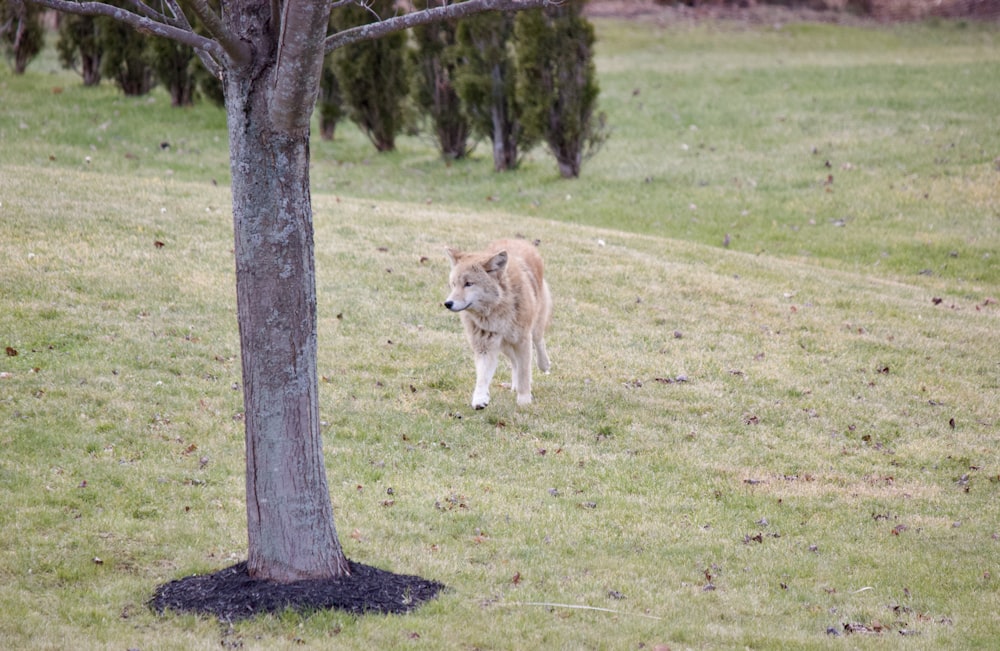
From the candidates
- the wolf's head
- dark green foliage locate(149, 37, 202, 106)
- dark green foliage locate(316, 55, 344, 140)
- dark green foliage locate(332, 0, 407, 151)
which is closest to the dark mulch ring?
the wolf's head

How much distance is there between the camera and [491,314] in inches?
360

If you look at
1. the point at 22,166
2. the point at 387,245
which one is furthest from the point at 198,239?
the point at 22,166

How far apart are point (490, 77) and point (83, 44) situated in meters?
10.6

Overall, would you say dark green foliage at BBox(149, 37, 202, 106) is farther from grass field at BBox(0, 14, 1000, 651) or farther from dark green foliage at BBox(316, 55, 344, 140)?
grass field at BBox(0, 14, 1000, 651)

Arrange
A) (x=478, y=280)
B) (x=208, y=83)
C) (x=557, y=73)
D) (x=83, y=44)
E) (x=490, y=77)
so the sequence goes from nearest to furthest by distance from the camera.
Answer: (x=478, y=280)
(x=557, y=73)
(x=490, y=77)
(x=208, y=83)
(x=83, y=44)

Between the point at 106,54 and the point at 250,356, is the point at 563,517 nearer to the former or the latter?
the point at 250,356

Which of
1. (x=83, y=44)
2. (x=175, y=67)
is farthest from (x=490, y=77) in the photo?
(x=83, y=44)

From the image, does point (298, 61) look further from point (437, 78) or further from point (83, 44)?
point (83, 44)

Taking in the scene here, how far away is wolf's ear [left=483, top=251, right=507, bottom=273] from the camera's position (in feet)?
29.3

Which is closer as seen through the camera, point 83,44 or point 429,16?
point 429,16

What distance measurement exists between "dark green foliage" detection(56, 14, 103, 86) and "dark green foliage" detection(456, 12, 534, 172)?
30.5 ft

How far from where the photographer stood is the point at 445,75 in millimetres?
21344

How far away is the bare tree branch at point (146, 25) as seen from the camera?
16.1 feet

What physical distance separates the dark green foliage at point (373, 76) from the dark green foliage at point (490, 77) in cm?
169
